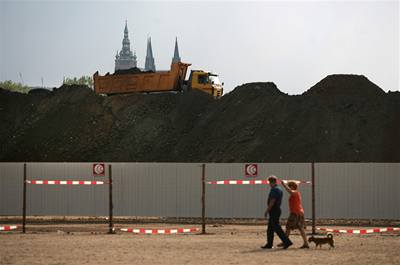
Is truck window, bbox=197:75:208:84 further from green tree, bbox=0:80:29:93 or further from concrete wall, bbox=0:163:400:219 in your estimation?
green tree, bbox=0:80:29:93

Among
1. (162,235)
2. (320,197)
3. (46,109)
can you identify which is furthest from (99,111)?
(162,235)

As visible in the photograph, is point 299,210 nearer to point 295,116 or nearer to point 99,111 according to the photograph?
point 295,116

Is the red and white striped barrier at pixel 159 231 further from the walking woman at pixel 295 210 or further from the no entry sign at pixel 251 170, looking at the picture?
the no entry sign at pixel 251 170

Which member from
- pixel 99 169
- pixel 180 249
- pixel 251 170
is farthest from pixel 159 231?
pixel 99 169

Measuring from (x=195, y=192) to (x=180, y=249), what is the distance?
17161 mm

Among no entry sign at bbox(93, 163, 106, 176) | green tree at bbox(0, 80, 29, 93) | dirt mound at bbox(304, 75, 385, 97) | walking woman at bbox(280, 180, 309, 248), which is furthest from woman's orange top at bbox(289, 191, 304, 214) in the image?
green tree at bbox(0, 80, 29, 93)

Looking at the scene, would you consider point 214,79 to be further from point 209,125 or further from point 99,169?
point 99,169

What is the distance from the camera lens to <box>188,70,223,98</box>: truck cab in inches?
2734

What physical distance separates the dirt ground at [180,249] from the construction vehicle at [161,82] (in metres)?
38.7

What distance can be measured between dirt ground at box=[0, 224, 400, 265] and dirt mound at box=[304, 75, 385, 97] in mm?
31818

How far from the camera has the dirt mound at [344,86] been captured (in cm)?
6131

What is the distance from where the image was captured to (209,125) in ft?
204

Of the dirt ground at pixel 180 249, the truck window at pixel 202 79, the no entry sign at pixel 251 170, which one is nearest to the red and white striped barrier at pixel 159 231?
the dirt ground at pixel 180 249

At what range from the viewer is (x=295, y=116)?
2320 inches
